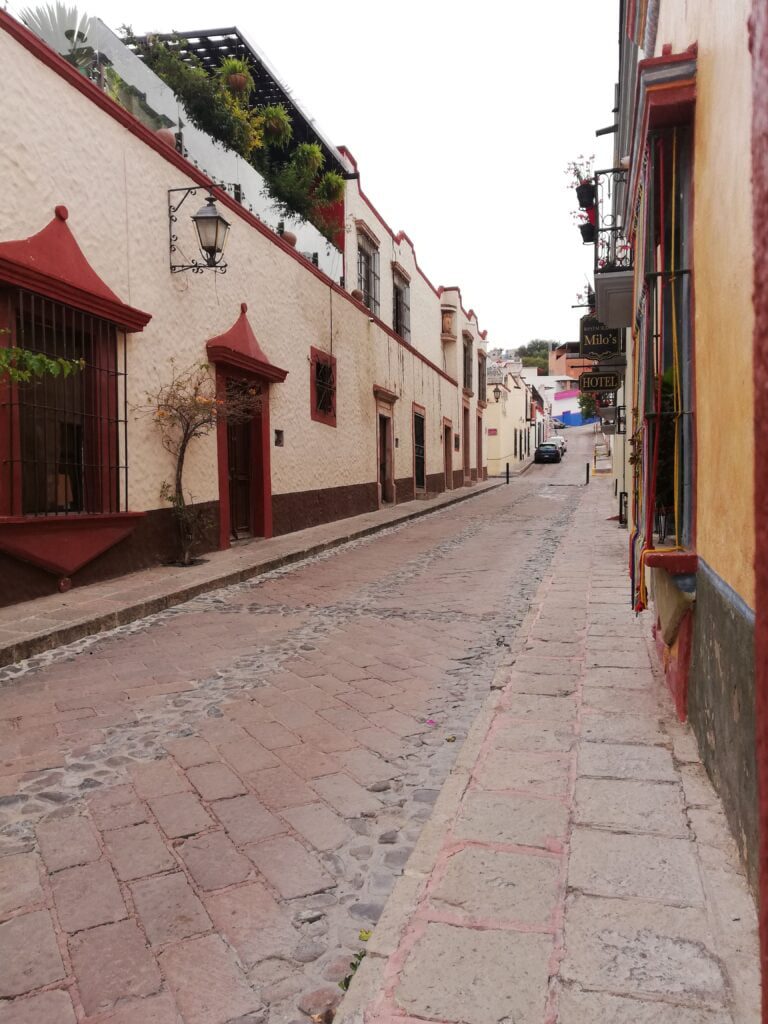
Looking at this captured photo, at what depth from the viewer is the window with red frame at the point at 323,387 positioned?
1306 centimetres

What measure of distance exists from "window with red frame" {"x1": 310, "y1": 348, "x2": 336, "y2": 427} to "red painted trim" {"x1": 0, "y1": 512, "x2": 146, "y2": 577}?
5.94 meters

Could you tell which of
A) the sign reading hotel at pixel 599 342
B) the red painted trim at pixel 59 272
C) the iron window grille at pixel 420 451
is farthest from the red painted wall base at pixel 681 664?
the iron window grille at pixel 420 451

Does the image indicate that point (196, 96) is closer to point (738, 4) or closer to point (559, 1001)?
point (738, 4)

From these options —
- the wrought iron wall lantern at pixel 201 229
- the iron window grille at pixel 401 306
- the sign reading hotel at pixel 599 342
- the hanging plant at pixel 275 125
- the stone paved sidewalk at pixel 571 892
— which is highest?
the hanging plant at pixel 275 125

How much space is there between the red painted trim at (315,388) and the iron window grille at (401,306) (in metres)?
6.10

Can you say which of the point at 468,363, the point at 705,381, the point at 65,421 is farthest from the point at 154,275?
the point at 468,363

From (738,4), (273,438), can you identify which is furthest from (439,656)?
(273,438)

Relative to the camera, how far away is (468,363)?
96.6 feet

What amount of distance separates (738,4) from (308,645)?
13.8 ft

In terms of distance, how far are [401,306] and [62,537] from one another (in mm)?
15174

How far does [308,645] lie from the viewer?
5289 mm

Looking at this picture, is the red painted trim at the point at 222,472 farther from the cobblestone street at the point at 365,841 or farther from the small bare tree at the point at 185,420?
the cobblestone street at the point at 365,841

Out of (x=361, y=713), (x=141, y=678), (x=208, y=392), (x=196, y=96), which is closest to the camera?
(x=361, y=713)

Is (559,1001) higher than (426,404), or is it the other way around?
(426,404)
